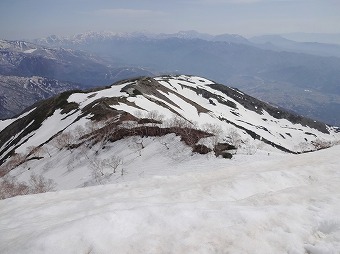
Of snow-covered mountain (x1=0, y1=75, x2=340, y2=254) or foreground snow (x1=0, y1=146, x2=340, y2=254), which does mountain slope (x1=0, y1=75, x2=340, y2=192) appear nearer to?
snow-covered mountain (x1=0, y1=75, x2=340, y2=254)

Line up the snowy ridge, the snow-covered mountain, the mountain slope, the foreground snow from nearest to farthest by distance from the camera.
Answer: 1. the foreground snow
2. the snow-covered mountain
3. the mountain slope
4. the snowy ridge

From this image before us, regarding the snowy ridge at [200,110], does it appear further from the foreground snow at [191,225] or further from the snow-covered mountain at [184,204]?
the foreground snow at [191,225]

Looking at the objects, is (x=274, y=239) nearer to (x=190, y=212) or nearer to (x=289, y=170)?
(x=190, y=212)

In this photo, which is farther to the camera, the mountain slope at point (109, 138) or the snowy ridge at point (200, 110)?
the snowy ridge at point (200, 110)

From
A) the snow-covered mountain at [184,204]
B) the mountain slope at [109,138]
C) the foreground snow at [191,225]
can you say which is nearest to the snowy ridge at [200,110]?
the mountain slope at [109,138]

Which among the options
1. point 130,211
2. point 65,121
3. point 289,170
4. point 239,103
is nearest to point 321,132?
point 239,103

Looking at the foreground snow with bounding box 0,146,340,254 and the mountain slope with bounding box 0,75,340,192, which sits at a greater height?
the foreground snow with bounding box 0,146,340,254

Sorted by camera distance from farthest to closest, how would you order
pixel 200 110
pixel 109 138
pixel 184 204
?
1. pixel 200 110
2. pixel 109 138
3. pixel 184 204

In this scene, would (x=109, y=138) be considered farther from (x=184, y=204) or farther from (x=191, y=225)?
(x=191, y=225)

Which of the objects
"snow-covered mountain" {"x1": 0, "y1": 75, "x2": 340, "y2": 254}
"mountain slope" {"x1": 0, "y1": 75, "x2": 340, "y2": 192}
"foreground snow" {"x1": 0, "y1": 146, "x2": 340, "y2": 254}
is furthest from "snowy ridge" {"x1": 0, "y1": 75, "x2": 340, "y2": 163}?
"foreground snow" {"x1": 0, "y1": 146, "x2": 340, "y2": 254}

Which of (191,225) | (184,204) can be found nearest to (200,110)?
(184,204)

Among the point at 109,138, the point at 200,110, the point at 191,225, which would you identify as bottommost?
the point at 200,110
